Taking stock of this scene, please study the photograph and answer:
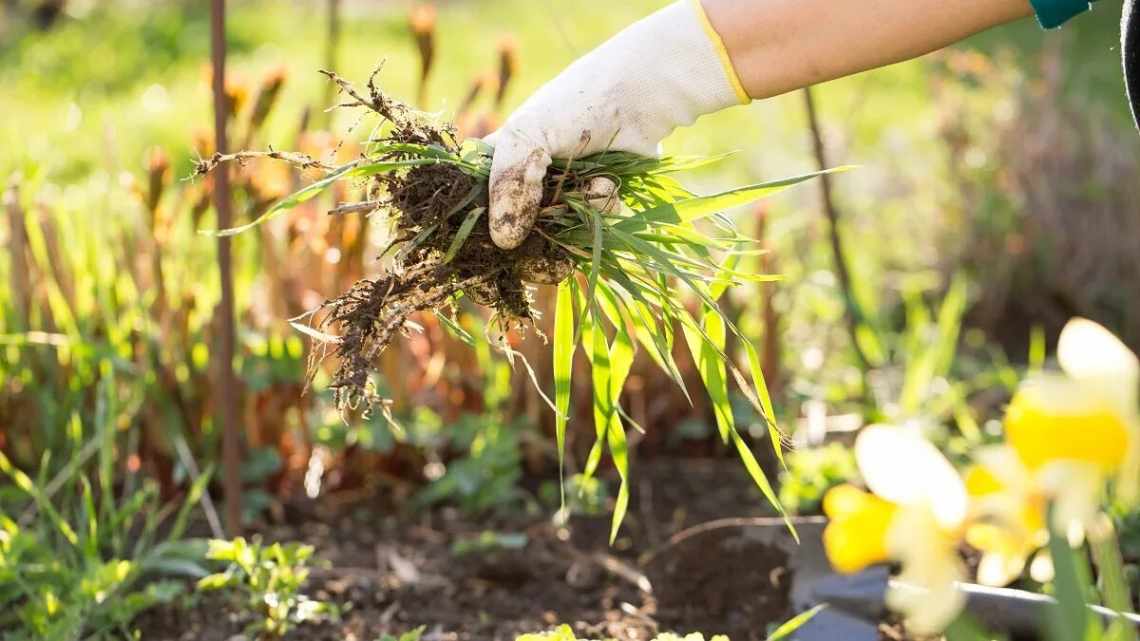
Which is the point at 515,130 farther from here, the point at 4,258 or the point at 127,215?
the point at 4,258

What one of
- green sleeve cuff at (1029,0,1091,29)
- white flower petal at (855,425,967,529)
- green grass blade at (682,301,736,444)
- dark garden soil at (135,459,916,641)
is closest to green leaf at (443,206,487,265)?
green grass blade at (682,301,736,444)

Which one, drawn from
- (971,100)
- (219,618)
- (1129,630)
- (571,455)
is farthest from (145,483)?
(971,100)

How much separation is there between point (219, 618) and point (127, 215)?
0.88m

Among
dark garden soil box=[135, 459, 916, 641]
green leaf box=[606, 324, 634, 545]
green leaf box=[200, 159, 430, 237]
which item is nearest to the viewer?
green leaf box=[200, 159, 430, 237]

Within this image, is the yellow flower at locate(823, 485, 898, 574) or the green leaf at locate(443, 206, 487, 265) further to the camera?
the green leaf at locate(443, 206, 487, 265)

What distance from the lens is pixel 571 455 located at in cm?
232

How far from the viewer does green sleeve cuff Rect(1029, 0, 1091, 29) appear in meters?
1.42

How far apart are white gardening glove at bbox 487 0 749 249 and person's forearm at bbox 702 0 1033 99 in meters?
0.03

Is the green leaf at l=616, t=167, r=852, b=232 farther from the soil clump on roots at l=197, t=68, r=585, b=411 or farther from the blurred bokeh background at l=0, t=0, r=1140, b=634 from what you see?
the blurred bokeh background at l=0, t=0, r=1140, b=634

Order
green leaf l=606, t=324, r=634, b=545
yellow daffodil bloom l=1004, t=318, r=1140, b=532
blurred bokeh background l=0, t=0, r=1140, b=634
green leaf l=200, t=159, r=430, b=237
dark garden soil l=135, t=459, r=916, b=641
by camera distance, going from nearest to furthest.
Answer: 1. yellow daffodil bloom l=1004, t=318, r=1140, b=532
2. green leaf l=200, t=159, r=430, b=237
3. green leaf l=606, t=324, r=634, b=545
4. dark garden soil l=135, t=459, r=916, b=641
5. blurred bokeh background l=0, t=0, r=1140, b=634

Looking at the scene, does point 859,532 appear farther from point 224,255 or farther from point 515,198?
point 224,255

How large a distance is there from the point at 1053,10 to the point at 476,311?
1.21 meters

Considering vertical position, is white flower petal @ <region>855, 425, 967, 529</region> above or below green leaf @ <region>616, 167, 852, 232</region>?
below

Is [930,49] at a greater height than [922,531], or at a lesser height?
greater
